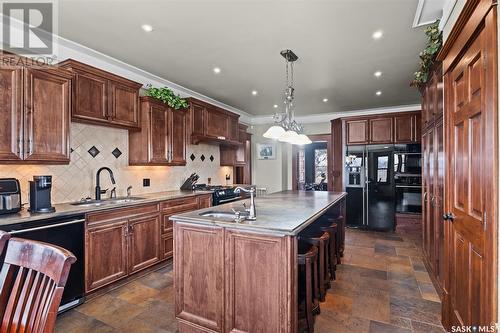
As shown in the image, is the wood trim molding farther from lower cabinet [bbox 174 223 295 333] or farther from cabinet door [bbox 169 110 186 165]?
cabinet door [bbox 169 110 186 165]

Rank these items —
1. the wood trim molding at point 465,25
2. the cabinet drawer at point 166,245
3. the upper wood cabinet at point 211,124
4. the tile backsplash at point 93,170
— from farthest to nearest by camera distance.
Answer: the upper wood cabinet at point 211,124 → the cabinet drawer at point 166,245 → the tile backsplash at point 93,170 → the wood trim molding at point 465,25

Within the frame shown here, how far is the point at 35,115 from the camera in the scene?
232 centimetres

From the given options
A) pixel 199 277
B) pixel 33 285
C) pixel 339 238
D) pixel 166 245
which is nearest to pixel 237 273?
pixel 199 277

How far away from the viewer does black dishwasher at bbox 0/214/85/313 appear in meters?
2.07

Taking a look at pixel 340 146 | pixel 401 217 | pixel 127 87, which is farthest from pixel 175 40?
pixel 401 217

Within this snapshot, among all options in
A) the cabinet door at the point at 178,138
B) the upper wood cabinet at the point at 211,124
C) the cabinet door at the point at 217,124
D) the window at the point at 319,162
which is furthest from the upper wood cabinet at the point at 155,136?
the window at the point at 319,162

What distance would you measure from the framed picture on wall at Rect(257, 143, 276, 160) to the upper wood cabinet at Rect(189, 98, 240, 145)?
6.16 ft

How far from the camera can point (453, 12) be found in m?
1.96

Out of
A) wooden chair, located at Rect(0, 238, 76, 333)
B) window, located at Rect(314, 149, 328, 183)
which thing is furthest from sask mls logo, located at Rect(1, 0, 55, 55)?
window, located at Rect(314, 149, 328, 183)

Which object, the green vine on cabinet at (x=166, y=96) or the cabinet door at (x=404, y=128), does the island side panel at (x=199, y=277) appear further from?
the cabinet door at (x=404, y=128)

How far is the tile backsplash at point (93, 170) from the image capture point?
8.68 ft

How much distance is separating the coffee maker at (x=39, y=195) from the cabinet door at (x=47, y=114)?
0.20m

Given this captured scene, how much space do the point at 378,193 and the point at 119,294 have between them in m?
4.59

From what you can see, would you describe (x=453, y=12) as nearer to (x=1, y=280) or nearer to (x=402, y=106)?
(x=1, y=280)
